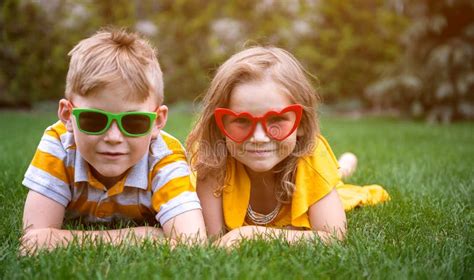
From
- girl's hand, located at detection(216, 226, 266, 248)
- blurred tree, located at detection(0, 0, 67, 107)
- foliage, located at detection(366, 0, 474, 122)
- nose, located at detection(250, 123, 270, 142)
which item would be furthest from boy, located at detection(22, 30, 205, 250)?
blurred tree, located at detection(0, 0, 67, 107)

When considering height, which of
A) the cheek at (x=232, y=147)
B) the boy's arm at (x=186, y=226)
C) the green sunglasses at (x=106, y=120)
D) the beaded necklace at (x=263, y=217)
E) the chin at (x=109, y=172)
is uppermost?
the green sunglasses at (x=106, y=120)

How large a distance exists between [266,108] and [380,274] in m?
0.92

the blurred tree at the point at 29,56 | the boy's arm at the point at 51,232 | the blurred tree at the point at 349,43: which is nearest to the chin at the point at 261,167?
the boy's arm at the point at 51,232

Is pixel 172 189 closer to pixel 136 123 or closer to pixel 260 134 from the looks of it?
pixel 136 123

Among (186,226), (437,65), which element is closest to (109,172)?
(186,226)

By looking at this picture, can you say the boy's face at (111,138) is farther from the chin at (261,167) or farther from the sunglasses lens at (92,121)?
the chin at (261,167)

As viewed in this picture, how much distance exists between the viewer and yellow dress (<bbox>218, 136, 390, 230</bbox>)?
264cm

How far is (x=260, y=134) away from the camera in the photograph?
8.11 ft

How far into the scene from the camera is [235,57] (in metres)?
2.69

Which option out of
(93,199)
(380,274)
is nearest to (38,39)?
(93,199)

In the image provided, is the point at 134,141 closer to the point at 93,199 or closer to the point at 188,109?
the point at 93,199

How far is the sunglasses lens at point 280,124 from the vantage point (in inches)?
98.1

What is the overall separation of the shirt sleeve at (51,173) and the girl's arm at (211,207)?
0.67 m

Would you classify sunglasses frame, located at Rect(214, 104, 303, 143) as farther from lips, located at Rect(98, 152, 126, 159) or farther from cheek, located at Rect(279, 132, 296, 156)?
lips, located at Rect(98, 152, 126, 159)
